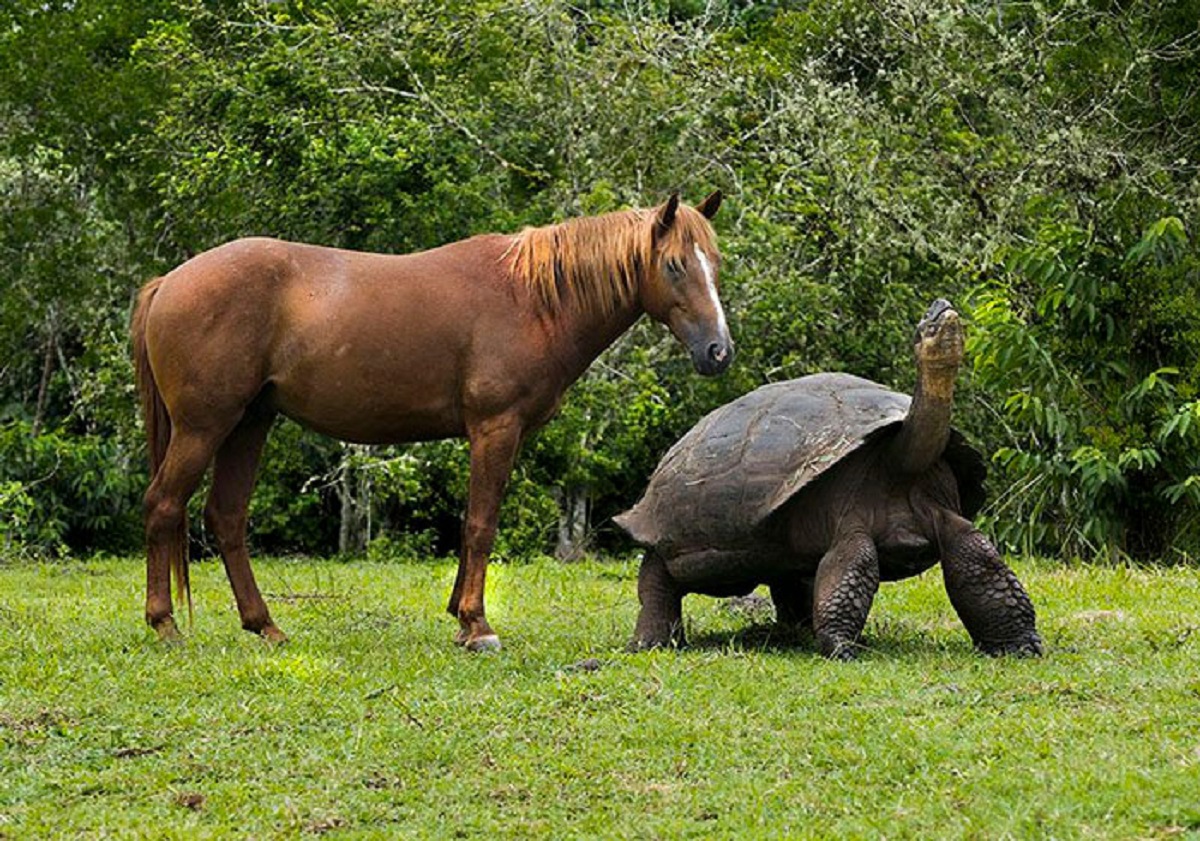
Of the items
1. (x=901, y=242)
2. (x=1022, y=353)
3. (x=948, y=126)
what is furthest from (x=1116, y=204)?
(x=948, y=126)

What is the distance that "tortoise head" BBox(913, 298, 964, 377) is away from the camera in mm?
6496

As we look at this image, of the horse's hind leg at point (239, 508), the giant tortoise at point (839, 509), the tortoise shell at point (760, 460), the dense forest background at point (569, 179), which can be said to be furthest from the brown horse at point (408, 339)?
the dense forest background at point (569, 179)

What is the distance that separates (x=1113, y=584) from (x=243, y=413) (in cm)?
506

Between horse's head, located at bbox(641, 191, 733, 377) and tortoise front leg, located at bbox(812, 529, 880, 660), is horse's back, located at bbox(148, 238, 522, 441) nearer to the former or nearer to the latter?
horse's head, located at bbox(641, 191, 733, 377)

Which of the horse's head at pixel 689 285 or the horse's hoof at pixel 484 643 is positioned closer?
the horse's head at pixel 689 285

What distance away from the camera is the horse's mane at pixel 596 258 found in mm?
7445

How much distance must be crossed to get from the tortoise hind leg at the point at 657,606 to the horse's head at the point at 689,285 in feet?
3.07

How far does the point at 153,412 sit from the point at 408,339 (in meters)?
1.32

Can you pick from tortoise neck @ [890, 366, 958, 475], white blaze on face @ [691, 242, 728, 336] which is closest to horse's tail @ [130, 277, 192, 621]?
white blaze on face @ [691, 242, 728, 336]

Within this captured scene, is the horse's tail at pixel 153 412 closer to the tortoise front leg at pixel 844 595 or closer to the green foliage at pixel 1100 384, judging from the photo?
the tortoise front leg at pixel 844 595

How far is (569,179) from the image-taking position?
1399cm

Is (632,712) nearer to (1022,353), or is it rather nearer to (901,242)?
(1022,353)

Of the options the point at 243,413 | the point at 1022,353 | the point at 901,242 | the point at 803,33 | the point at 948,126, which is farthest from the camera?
the point at 803,33

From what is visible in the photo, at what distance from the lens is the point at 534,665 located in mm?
6859
